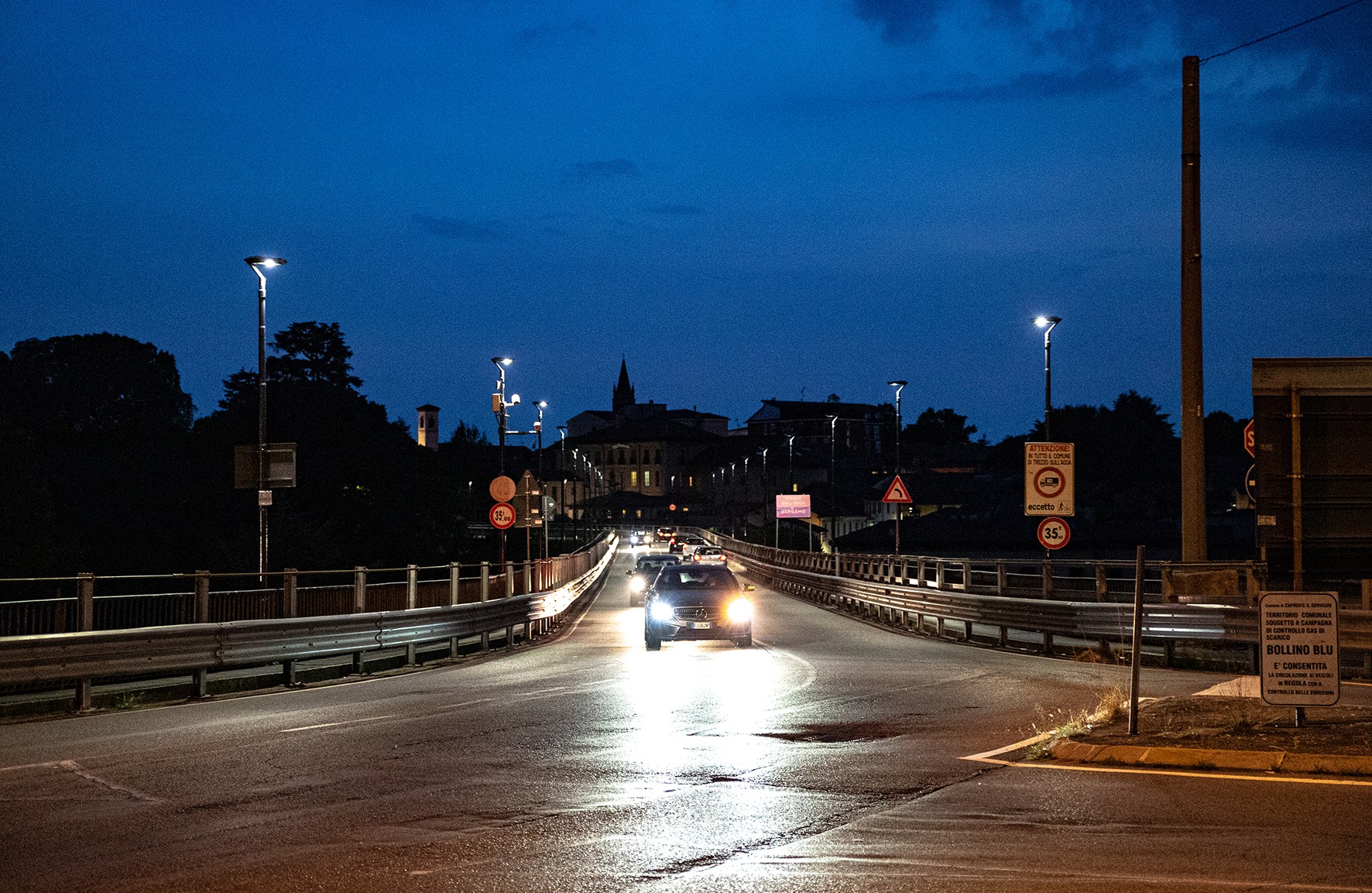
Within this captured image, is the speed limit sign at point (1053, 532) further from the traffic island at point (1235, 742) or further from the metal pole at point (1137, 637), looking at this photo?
the metal pole at point (1137, 637)

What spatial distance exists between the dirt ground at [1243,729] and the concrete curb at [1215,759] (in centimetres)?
13

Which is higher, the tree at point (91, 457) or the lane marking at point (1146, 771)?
the tree at point (91, 457)

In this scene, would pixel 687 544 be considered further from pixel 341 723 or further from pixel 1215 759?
Answer: pixel 1215 759

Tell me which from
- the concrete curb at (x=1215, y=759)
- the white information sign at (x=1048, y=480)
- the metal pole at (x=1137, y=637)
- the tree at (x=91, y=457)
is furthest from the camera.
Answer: the tree at (x=91, y=457)

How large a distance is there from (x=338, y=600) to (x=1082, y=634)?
11266 mm

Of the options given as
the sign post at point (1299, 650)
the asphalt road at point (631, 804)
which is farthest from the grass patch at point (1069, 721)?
the sign post at point (1299, 650)

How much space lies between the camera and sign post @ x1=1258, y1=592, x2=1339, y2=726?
33.8 feet

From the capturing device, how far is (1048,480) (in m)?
25.3

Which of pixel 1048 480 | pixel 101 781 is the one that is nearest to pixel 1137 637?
pixel 101 781

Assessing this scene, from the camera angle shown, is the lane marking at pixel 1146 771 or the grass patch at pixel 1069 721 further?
the grass patch at pixel 1069 721

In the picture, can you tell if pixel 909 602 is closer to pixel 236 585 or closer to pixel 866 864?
pixel 866 864

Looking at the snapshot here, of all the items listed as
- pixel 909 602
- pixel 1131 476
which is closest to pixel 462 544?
pixel 1131 476

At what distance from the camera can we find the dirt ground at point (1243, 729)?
33.3ft

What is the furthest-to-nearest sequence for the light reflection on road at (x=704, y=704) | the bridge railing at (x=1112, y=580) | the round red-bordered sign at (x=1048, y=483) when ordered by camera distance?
the round red-bordered sign at (x=1048, y=483) → the bridge railing at (x=1112, y=580) → the light reflection on road at (x=704, y=704)
